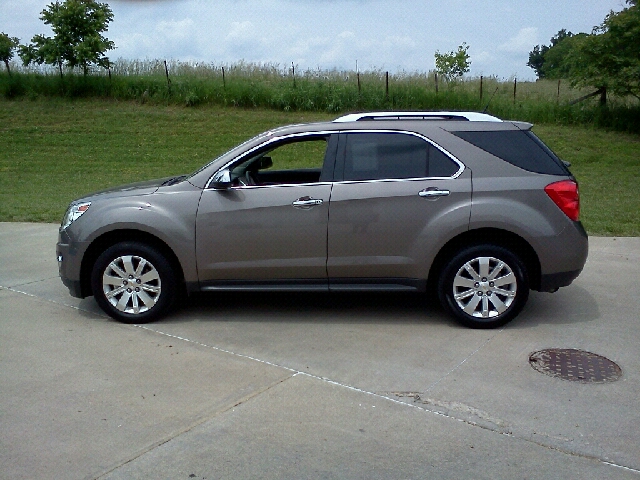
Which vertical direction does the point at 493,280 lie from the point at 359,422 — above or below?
above

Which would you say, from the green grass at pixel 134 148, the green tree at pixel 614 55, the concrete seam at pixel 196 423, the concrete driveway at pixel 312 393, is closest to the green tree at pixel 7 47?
the green grass at pixel 134 148

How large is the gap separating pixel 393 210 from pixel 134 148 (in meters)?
18.0

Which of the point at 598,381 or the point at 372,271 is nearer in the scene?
the point at 598,381

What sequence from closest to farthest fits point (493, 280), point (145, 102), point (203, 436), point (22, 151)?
1. point (203, 436)
2. point (493, 280)
3. point (22, 151)
4. point (145, 102)

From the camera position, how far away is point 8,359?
17.9 ft

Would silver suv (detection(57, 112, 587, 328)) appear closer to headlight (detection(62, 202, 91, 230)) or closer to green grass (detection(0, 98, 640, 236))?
headlight (detection(62, 202, 91, 230))

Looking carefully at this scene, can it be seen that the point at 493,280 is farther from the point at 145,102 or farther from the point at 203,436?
the point at 145,102

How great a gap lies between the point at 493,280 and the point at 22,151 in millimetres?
19527

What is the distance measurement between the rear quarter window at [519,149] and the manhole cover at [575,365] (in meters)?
1.55

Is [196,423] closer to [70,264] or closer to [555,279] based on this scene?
[70,264]

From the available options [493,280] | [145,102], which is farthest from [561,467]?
[145,102]

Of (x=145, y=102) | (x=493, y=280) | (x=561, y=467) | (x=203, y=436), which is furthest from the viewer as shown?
(x=145, y=102)

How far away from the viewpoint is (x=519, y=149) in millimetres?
6152

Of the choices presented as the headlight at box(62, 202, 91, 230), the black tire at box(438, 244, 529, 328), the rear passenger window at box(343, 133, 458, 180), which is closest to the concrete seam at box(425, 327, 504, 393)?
the black tire at box(438, 244, 529, 328)
